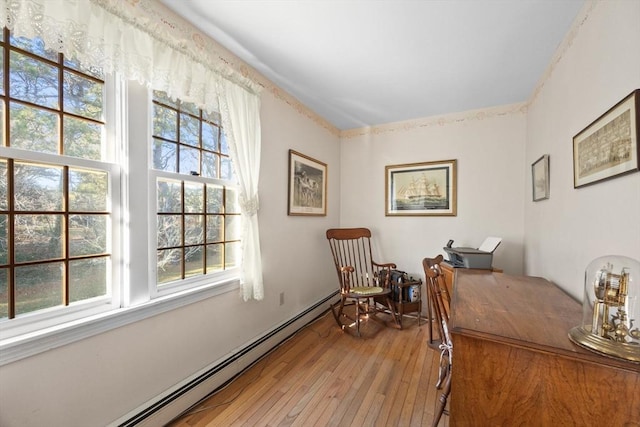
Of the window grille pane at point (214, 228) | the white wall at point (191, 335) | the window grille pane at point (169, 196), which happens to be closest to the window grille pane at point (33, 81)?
the window grille pane at point (169, 196)

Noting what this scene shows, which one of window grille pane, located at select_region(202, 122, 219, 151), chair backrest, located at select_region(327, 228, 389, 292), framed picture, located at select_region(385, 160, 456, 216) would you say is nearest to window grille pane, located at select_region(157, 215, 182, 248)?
window grille pane, located at select_region(202, 122, 219, 151)

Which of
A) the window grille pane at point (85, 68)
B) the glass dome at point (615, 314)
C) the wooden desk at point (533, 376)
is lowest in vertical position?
the wooden desk at point (533, 376)

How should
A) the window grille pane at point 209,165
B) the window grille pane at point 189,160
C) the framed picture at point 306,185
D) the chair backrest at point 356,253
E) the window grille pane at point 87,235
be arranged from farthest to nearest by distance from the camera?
the chair backrest at point 356,253, the framed picture at point 306,185, the window grille pane at point 209,165, the window grille pane at point 189,160, the window grille pane at point 87,235

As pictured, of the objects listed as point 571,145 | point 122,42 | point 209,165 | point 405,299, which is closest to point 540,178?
point 571,145

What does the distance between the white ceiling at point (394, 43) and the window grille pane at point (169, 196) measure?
1.03 meters

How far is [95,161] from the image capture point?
4.04 ft

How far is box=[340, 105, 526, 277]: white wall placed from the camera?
268 centimetres

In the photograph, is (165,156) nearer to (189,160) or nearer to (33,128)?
(189,160)

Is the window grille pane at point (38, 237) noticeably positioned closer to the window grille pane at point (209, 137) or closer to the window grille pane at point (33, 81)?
the window grille pane at point (33, 81)

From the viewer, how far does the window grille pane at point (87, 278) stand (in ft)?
3.87

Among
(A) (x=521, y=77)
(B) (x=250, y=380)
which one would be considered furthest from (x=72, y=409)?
(A) (x=521, y=77)

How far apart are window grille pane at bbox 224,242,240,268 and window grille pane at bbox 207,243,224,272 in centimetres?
4

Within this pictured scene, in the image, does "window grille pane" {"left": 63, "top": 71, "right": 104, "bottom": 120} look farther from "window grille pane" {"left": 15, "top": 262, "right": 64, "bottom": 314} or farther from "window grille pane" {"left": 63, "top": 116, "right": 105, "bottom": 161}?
"window grille pane" {"left": 15, "top": 262, "right": 64, "bottom": 314}

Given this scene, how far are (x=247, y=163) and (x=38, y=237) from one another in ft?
3.83
